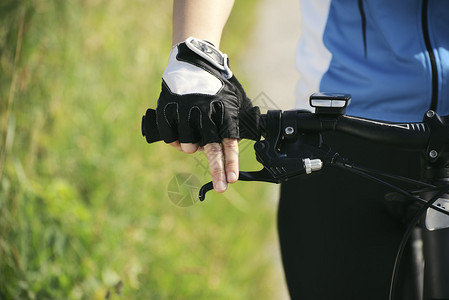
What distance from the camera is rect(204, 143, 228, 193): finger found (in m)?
1.16

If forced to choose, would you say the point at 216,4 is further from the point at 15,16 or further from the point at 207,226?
the point at 207,226

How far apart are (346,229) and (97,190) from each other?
1.94m

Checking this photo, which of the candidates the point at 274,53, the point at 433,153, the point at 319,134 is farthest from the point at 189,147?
the point at 274,53

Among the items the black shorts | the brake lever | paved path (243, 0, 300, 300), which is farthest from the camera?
paved path (243, 0, 300, 300)

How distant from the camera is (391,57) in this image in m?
1.46

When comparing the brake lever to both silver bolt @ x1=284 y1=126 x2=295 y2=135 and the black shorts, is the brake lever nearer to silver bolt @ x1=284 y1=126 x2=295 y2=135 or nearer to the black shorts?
silver bolt @ x1=284 y1=126 x2=295 y2=135

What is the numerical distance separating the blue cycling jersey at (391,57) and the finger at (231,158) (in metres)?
0.49

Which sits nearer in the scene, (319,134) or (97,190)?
(319,134)

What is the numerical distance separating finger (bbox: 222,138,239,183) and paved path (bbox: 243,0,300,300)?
3001 millimetres

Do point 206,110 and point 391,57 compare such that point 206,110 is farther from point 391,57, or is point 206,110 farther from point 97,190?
point 97,190

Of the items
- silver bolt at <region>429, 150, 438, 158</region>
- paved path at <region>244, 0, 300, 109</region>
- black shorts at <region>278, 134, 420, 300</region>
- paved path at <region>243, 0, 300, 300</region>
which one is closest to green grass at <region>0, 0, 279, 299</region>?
black shorts at <region>278, 134, 420, 300</region>

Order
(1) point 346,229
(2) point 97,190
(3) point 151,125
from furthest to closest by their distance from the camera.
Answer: (2) point 97,190, (1) point 346,229, (3) point 151,125

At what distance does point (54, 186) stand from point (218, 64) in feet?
6.03

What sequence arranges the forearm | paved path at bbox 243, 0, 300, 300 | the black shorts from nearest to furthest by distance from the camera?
the forearm < the black shorts < paved path at bbox 243, 0, 300, 300
